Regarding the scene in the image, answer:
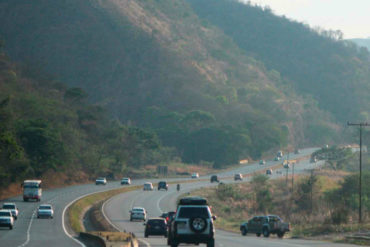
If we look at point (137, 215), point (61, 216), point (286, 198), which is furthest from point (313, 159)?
point (61, 216)

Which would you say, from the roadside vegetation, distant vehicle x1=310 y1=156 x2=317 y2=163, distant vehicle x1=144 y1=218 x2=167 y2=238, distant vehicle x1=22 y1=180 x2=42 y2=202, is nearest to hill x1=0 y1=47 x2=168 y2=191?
distant vehicle x1=22 y1=180 x2=42 y2=202

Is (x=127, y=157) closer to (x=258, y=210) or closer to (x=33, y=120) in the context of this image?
(x=33, y=120)

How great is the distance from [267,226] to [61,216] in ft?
91.2

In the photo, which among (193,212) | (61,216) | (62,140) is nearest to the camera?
(193,212)

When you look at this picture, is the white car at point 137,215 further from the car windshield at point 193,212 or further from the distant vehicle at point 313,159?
the distant vehicle at point 313,159

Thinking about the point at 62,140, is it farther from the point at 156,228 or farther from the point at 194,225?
the point at 194,225

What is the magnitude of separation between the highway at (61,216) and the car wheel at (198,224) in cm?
828

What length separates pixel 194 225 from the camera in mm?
28500

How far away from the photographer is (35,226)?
58.9m

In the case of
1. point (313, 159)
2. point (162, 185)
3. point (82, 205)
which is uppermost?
point (313, 159)

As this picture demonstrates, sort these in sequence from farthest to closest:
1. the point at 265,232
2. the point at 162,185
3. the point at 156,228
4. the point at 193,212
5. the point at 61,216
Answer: the point at 162,185 → the point at 61,216 → the point at 265,232 → the point at 156,228 → the point at 193,212

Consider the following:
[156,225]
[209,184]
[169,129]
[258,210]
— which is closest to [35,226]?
[156,225]

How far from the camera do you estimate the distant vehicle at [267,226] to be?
4966 cm

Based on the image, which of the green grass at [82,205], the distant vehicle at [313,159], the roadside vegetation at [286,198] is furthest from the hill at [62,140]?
the distant vehicle at [313,159]
